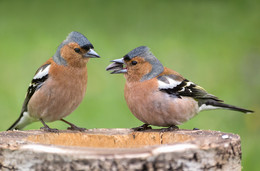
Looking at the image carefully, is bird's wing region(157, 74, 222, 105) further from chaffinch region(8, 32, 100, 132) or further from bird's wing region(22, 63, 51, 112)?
bird's wing region(22, 63, 51, 112)

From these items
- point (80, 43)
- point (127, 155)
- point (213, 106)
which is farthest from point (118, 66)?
point (127, 155)

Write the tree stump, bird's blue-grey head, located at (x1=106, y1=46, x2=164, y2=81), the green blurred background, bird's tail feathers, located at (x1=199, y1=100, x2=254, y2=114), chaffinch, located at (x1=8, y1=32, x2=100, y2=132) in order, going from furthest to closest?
the green blurred background < bird's tail feathers, located at (x1=199, y1=100, x2=254, y2=114) < bird's blue-grey head, located at (x1=106, y1=46, x2=164, y2=81) < chaffinch, located at (x1=8, y1=32, x2=100, y2=132) < the tree stump

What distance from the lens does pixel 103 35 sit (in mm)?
9391

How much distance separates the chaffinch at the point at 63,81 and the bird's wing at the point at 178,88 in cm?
78

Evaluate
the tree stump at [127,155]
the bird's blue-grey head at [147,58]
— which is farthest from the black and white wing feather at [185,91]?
the tree stump at [127,155]

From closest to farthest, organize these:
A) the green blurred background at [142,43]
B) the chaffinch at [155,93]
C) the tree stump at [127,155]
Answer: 1. the tree stump at [127,155]
2. the chaffinch at [155,93]
3. the green blurred background at [142,43]

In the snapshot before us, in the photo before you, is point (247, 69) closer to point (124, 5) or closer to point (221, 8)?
point (221, 8)

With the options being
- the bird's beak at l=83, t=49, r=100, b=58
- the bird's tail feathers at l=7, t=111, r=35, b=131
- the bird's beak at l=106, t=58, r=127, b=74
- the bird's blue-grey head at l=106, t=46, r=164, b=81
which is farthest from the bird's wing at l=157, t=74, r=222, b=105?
the bird's tail feathers at l=7, t=111, r=35, b=131

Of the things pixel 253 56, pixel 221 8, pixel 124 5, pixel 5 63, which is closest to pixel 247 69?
pixel 253 56

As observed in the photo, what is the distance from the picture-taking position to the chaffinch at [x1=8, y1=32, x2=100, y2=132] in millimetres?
4660

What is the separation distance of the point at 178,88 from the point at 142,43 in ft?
14.1

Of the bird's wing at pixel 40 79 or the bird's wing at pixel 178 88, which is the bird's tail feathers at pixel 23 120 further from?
the bird's wing at pixel 178 88

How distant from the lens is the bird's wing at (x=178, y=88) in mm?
4693

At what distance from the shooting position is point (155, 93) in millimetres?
4586
